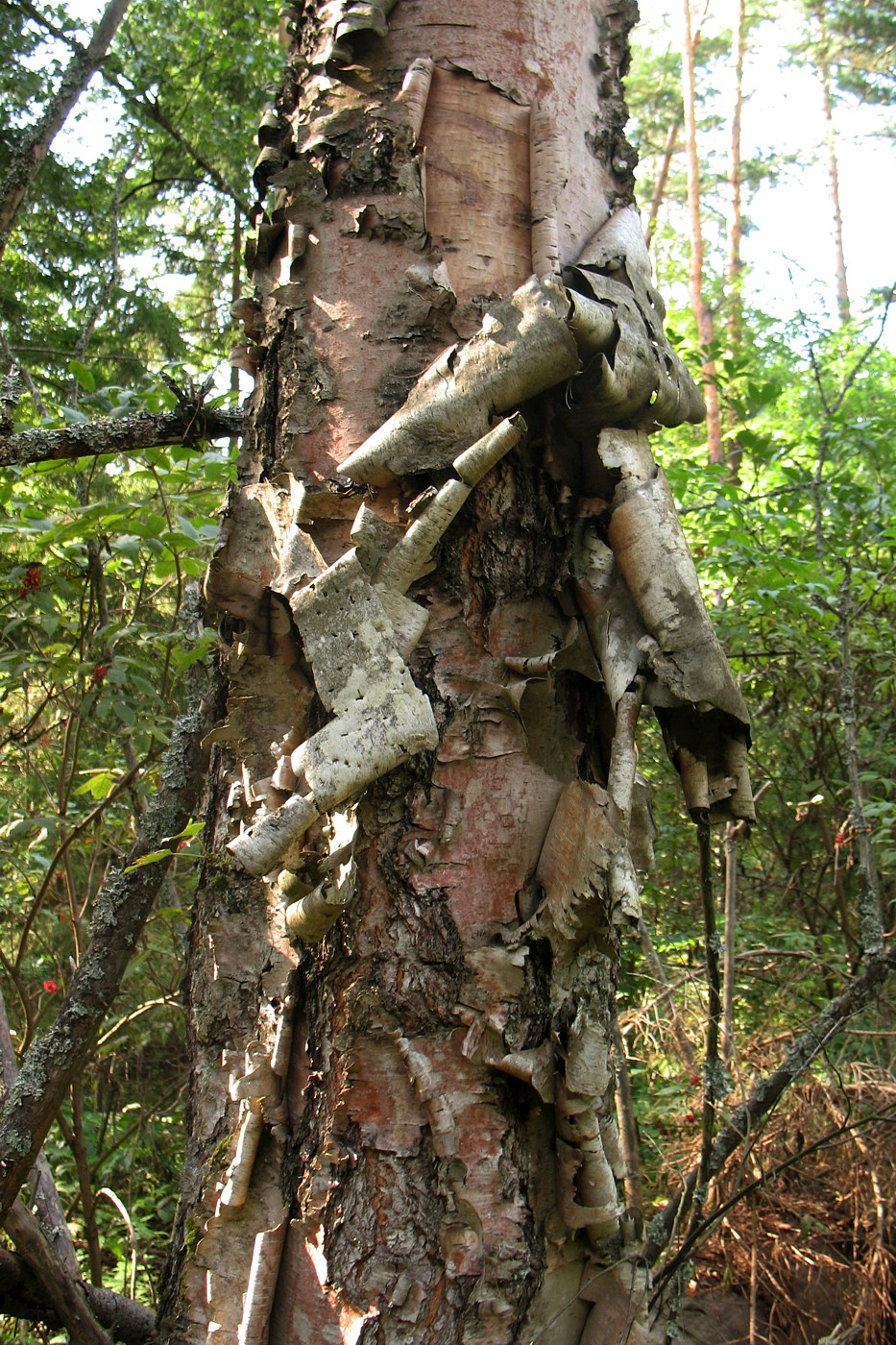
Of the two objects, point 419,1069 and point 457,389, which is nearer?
point 419,1069

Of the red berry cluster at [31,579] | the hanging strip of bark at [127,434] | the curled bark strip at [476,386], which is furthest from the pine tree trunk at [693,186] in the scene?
the curled bark strip at [476,386]

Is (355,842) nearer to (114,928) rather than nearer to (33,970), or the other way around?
(114,928)

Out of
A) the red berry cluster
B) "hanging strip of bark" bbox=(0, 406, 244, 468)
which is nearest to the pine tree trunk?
the red berry cluster

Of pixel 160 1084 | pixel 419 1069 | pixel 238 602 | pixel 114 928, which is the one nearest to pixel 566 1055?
pixel 419 1069

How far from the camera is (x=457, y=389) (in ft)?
3.36

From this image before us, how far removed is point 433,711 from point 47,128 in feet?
7.42

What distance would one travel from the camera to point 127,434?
1591mm

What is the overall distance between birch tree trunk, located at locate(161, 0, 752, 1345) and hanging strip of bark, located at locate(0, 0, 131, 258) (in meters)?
1.39

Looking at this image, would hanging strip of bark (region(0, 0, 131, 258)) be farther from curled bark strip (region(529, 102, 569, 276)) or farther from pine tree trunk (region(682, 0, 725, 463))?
pine tree trunk (region(682, 0, 725, 463))

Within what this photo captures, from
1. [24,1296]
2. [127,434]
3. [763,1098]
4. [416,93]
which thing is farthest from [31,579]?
[763,1098]

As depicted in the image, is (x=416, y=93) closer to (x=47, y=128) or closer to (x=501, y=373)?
(x=501, y=373)

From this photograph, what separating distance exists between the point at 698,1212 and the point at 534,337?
4.47 ft

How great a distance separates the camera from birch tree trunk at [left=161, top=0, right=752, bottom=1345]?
0.93 meters

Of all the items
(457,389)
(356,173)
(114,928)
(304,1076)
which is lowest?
(304,1076)
